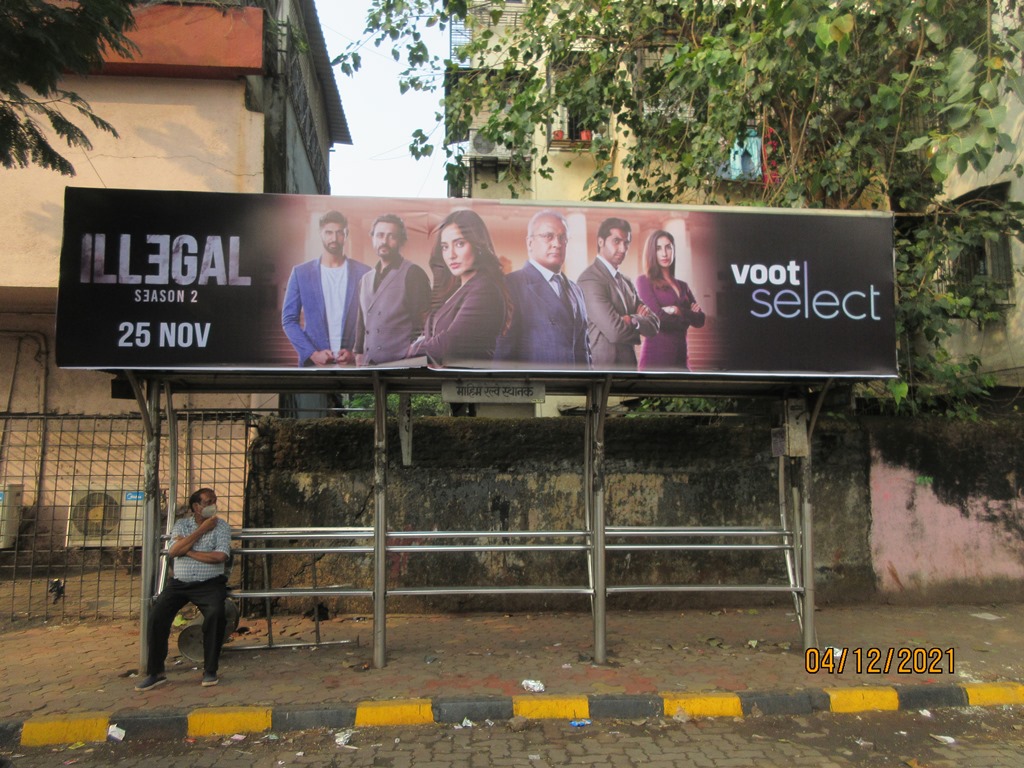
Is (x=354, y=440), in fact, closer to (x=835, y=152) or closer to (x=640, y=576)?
(x=640, y=576)

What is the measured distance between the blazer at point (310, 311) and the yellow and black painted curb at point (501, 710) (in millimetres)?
2292

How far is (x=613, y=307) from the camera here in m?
5.06

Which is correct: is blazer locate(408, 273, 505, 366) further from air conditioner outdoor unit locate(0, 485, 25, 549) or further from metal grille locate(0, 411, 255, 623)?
air conditioner outdoor unit locate(0, 485, 25, 549)

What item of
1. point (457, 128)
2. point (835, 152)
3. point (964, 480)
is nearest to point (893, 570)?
point (964, 480)

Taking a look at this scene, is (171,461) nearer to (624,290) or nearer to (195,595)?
(195,595)

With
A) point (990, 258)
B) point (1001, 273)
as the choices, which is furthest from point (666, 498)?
point (990, 258)

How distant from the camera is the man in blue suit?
4887 mm

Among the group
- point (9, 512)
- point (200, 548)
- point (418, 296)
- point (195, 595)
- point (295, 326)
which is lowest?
point (195, 595)

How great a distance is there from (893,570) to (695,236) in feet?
14.9

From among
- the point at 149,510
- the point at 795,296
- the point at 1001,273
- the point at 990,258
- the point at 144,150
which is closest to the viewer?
the point at 795,296

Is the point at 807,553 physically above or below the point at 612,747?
above

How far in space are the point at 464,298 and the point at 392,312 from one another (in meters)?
0.49
